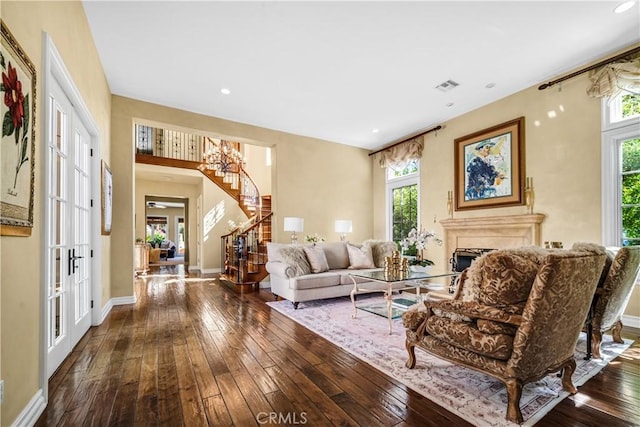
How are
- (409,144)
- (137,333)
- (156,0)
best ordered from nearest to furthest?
1. (156,0)
2. (137,333)
3. (409,144)

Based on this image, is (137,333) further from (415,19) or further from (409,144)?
(409,144)

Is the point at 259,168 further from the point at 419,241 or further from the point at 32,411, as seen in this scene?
the point at 32,411

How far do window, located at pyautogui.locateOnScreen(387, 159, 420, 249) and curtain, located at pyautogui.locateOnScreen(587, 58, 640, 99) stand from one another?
9.97 feet

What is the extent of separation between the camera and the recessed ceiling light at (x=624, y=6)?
279cm

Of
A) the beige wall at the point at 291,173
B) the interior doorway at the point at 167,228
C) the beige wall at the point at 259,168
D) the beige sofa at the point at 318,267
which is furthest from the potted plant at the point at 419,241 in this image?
the interior doorway at the point at 167,228

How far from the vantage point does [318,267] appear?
4742 millimetres

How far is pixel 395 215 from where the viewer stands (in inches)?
275

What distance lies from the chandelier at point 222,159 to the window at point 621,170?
7.78m

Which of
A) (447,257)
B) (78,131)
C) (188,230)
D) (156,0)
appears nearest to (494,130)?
(447,257)

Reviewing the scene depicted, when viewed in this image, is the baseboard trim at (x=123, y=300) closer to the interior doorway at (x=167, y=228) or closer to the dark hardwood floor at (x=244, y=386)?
the dark hardwood floor at (x=244, y=386)

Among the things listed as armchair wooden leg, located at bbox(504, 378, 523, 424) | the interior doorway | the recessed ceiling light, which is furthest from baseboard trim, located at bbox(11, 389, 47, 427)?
the interior doorway

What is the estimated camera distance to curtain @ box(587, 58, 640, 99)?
3355 millimetres

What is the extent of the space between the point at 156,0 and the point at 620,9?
4.55m

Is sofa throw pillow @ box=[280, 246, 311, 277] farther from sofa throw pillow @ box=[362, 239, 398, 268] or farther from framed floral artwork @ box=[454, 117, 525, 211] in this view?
framed floral artwork @ box=[454, 117, 525, 211]
